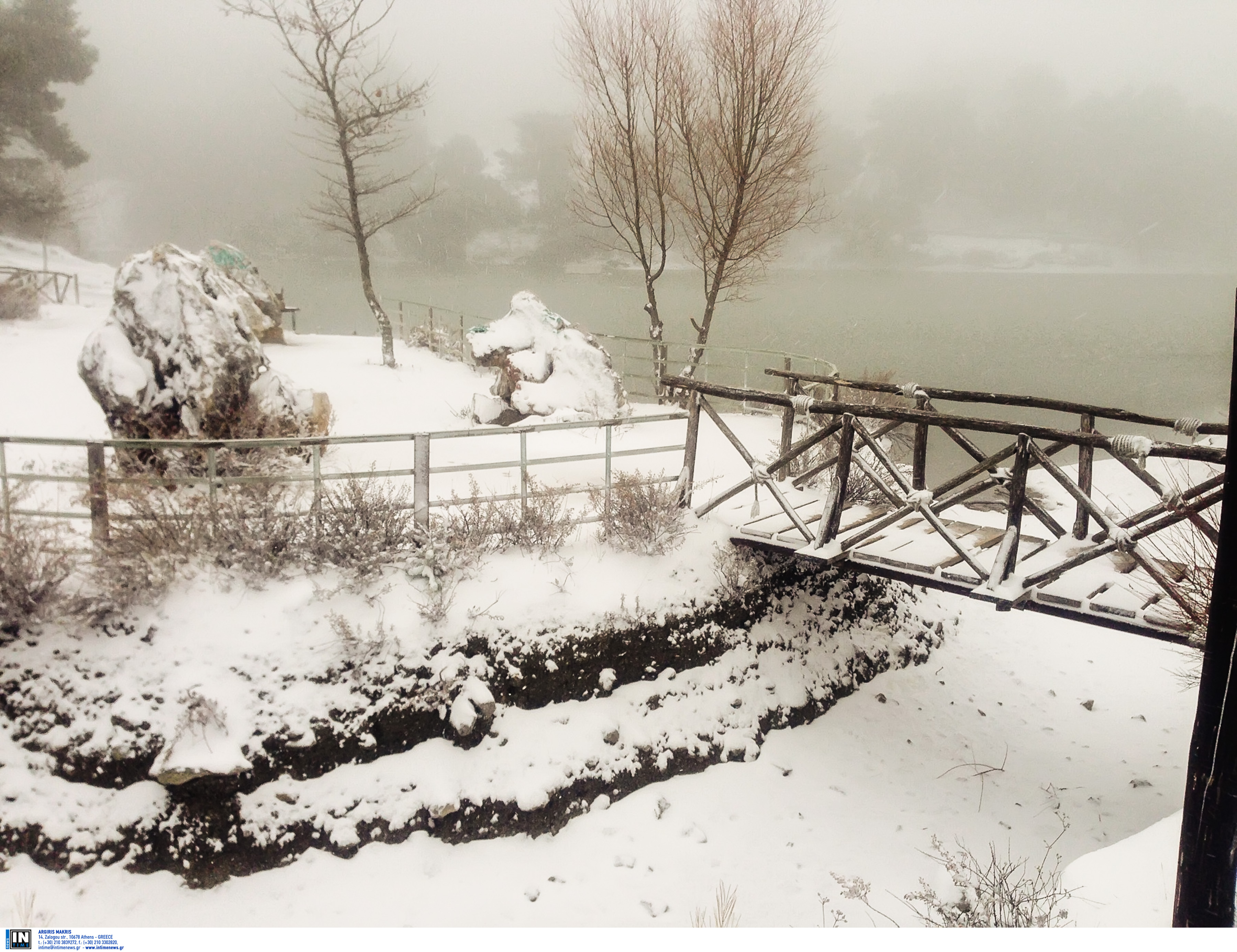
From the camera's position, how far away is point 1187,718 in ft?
20.0

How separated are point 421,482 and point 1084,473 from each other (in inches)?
192

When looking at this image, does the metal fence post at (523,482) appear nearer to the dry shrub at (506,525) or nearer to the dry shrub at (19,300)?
the dry shrub at (506,525)

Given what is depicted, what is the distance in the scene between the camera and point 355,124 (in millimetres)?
11016

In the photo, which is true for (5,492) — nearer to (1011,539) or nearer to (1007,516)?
A: (1011,539)

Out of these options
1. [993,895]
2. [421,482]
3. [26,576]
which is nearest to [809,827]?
[993,895]

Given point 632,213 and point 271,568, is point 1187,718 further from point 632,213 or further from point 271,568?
point 632,213

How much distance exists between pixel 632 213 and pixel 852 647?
341 inches

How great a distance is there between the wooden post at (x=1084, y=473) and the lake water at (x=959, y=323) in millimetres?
1120

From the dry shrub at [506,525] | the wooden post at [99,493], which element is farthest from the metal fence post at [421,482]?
the wooden post at [99,493]

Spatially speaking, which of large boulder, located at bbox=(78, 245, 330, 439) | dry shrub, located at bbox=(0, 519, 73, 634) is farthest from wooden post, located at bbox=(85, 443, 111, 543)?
large boulder, located at bbox=(78, 245, 330, 439)

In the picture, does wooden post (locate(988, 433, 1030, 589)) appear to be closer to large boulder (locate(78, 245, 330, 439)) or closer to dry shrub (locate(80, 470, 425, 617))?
dry shrub (locate(80, 470, 425, 617))

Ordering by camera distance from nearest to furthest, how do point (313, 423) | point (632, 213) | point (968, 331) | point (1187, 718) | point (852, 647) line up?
point (1187, 718) < point (852, 647) < point (313, 423) < point (632, 213) < point (968, 331)

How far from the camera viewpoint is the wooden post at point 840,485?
4.95m

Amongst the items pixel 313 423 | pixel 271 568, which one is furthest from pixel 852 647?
pixel 313 423
